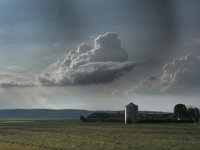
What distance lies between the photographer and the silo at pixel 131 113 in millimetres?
158875

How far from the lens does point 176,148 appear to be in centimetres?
4622

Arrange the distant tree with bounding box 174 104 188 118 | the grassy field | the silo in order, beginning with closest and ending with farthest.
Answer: the grassy field, the silo, the distant tree with bounding box 174 104 188 118

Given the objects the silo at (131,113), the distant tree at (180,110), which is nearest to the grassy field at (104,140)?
the silo at (131,113)

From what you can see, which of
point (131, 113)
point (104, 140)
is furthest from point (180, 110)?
point (104, 140)

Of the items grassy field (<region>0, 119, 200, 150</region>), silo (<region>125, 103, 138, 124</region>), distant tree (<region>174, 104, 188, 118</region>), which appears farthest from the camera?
distant tree (<region>174, 104, 188, 118</region>)

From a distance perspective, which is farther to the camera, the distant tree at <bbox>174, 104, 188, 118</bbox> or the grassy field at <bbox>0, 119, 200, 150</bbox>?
the distant tree at <bbox>174, 104, 188, 118</bbox>

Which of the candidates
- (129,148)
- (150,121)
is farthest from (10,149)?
(150,121)

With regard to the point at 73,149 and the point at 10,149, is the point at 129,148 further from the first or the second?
the point at 10,149

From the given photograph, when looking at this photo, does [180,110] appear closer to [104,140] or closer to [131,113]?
[131,113]

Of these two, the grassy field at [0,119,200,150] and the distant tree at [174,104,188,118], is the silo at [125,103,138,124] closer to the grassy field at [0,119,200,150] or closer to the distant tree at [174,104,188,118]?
the distant tree at [174,104,188,118]

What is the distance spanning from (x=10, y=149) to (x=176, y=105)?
154760mm

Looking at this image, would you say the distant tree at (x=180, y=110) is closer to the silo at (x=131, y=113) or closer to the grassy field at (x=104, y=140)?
the silo at (x=131, y=113)

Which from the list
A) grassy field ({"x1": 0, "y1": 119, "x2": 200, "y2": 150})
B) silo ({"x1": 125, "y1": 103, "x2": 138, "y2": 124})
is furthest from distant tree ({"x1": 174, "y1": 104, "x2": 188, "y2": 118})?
grassy field ({"x1": 0, "y1": 119, "x2": 200, "y2": 150})

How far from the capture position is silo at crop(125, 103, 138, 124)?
15888cm
